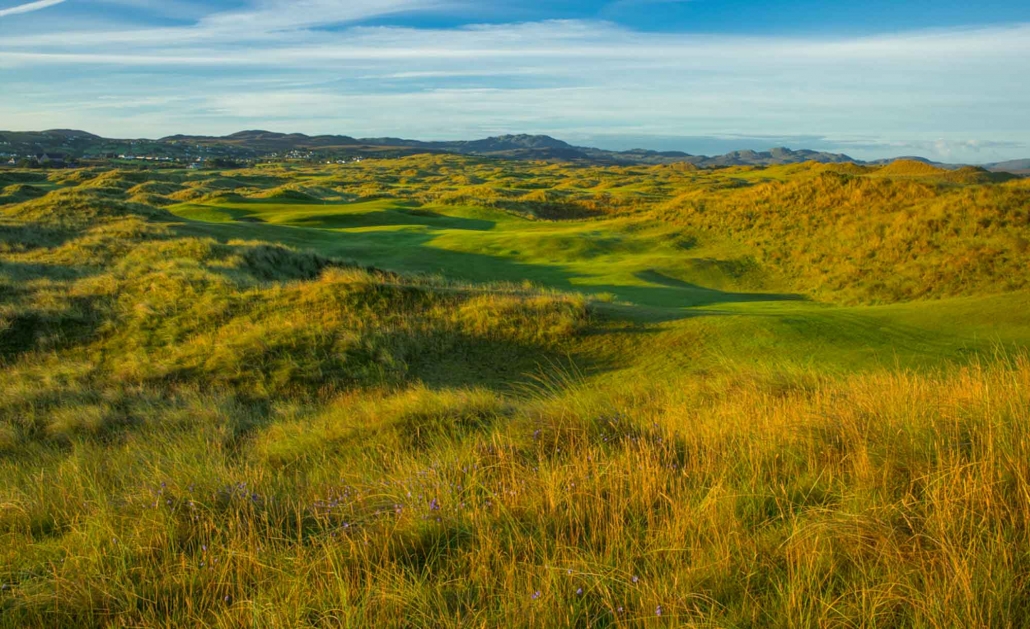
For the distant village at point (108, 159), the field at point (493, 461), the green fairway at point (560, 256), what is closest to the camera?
the field at point (493, 461)

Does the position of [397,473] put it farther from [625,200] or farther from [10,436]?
[625,200]

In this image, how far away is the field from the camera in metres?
2.71

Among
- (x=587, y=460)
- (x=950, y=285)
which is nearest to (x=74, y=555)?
(x=587, y=460)

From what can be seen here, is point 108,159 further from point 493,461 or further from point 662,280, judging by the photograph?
point 493,461

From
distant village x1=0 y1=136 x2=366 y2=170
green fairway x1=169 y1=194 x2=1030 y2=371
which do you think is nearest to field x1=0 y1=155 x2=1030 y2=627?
green fairway x1=169 y1=194 x2=1030 y2=371

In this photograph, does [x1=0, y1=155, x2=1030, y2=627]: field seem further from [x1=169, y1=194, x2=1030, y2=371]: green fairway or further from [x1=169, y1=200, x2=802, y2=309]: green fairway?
[x1=169, y1=200, x2=802, y2=309]: green fairway

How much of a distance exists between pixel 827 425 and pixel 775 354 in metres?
6.21

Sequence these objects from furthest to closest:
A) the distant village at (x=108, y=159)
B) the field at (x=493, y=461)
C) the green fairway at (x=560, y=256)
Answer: the distant village at (x=108, y=159)
the green fairway at (x=560, y=256)
the field at (x=493, y=461)

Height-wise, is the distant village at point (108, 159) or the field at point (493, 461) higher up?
the distant village at point (108, 159)

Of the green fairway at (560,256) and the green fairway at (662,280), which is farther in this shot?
the green fairway at (560,256)

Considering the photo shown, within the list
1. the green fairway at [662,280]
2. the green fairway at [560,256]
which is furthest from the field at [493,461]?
the green fairway at [560,256]

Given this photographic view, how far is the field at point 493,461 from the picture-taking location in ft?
8.87

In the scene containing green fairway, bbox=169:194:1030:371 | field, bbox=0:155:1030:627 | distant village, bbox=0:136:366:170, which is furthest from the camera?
distant village, bbox=0:136:366:170

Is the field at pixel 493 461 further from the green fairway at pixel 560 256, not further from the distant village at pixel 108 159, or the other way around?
the distant village at pixel 108 159
